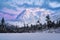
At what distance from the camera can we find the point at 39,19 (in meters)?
6.36

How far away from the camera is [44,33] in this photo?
21.0 feet

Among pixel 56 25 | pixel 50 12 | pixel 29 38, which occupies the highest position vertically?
pixel 50 12

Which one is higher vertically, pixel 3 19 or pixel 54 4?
pixel 54 4

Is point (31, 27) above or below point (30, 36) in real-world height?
above

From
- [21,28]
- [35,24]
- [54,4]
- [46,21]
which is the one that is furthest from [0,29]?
[54,4]

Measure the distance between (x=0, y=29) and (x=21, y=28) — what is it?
71cm

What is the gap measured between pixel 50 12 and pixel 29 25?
0.85m

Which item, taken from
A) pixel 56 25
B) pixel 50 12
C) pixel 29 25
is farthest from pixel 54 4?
pixel 29 25

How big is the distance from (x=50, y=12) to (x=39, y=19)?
0.46 meters

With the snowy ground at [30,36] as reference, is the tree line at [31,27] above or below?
above

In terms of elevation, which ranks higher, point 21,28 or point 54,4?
point 54,4

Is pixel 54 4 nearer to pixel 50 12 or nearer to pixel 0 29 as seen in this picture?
pixel 50 12

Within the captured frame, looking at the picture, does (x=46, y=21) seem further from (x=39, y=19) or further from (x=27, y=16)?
(x=27, y=16)

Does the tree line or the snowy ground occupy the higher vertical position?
the tree line
